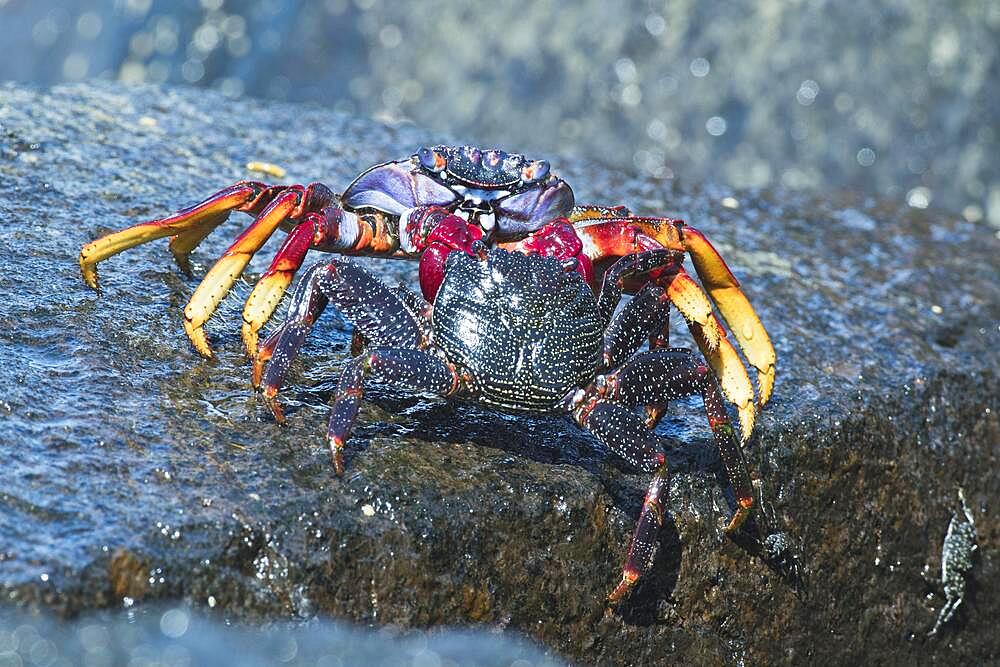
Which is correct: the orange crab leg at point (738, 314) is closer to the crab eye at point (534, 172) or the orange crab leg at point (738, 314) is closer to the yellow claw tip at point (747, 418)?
the yellow claw tip at point (747, 418)

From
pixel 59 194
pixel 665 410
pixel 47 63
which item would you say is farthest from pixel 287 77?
pixel 665 410

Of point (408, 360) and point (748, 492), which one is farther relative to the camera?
point (748, 492)

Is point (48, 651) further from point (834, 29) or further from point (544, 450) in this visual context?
point (834, 29)

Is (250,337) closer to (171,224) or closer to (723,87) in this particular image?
(171,224)

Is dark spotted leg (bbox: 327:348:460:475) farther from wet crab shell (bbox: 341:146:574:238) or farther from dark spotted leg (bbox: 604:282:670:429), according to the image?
wet crab shell (bbox: 341:146:574:238)

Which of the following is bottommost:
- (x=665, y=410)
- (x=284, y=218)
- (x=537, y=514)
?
(x=537, y=514)
